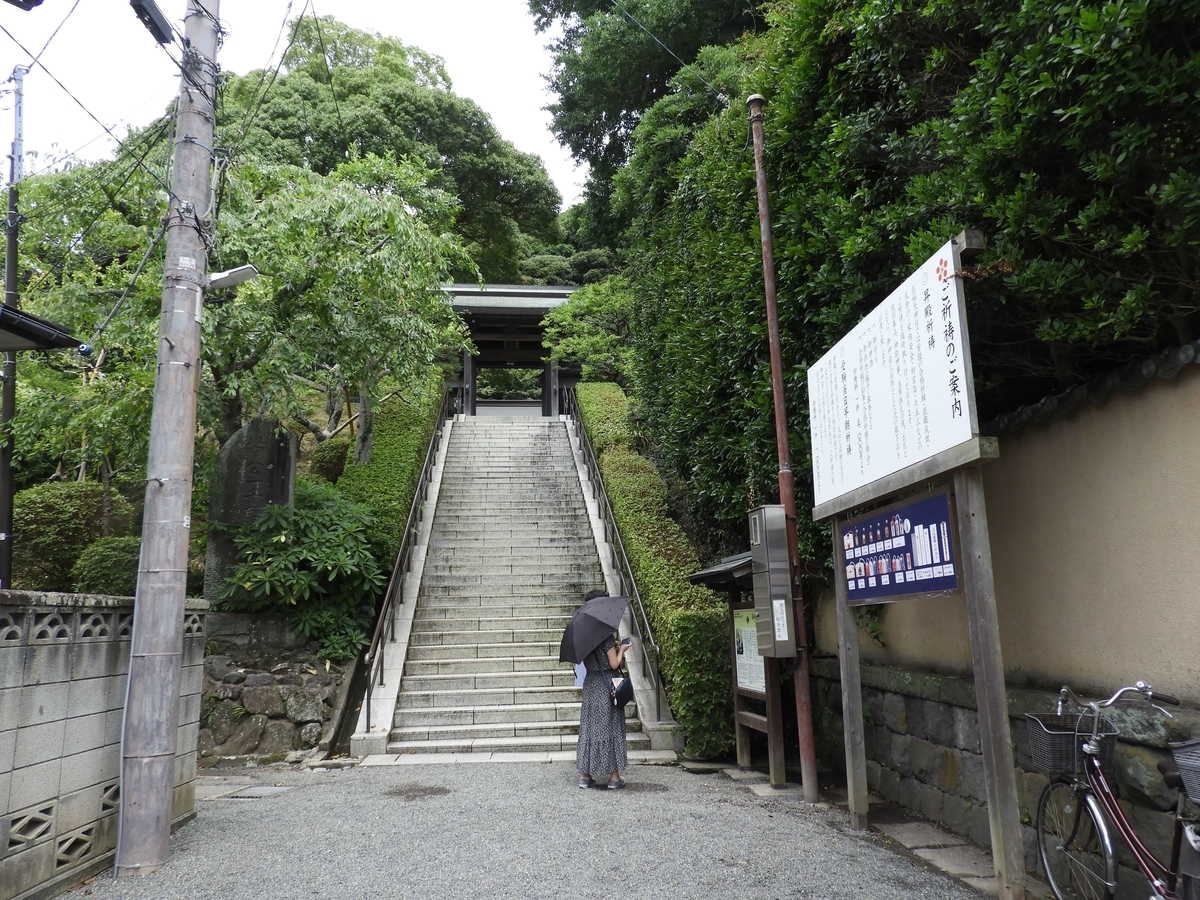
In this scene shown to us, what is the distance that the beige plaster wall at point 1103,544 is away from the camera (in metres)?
3.51

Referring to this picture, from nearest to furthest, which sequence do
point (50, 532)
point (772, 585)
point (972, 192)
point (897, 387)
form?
point (972, 192) < point (897, 387) < point (772, 585) < point (50, 532)

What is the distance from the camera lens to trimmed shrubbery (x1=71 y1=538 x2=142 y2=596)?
8984 millimetres

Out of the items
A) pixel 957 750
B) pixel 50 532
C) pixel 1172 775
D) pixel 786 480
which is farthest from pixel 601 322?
pixel 1172 775

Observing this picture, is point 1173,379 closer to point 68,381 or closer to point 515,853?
point 515,853

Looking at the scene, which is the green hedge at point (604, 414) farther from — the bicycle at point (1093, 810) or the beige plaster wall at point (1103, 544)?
the bicycle at point (1093, 810)

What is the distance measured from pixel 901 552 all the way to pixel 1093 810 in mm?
1586

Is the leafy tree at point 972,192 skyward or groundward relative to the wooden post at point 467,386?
groundward

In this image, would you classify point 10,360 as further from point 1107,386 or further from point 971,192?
point 1107,386

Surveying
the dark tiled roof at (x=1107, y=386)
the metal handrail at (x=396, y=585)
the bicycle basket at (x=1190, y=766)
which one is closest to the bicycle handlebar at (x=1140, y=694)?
the bicycle basket at (x=1190, y=766)

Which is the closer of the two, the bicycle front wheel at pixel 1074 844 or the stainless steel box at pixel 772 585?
the bicycle front wheel at pixel 1074 844

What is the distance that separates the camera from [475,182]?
24.4 meters

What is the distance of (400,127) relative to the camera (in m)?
22.3

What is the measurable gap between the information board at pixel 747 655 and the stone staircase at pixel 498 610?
1487 millimetres

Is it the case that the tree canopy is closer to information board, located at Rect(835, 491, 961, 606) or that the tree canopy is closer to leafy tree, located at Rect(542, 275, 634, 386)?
information board, located at Rect(835, 491, 961, 606)
